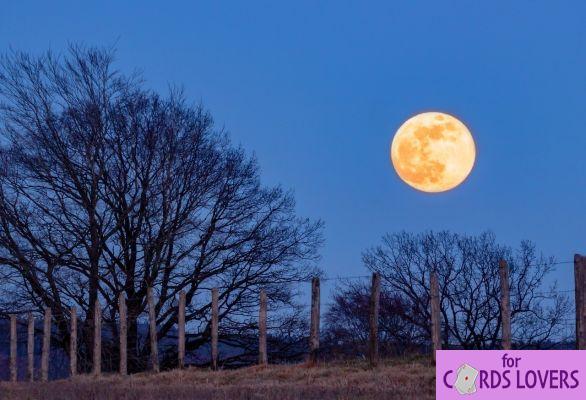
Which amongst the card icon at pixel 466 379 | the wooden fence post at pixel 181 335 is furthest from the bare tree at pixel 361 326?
the card icon at pixel 466 379

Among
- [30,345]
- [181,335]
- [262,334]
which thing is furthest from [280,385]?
[30,345]

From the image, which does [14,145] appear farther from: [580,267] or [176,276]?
[580,267]

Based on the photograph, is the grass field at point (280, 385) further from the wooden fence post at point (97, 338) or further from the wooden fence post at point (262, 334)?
the wooden fence post at point (97, 338)

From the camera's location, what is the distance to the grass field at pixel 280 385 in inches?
651

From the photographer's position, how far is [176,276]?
34906mm

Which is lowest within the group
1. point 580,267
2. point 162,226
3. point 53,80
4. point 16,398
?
point 16,398

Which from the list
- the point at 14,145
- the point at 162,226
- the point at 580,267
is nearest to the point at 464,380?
the point at 580,267

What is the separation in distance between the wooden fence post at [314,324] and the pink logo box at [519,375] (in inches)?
485

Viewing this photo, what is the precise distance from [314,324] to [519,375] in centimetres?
1331

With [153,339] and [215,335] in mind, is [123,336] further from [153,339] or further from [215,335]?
[215,335]

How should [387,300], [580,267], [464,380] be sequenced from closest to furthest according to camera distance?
1. [464,380]
2. [580,267]
3. [387,300]

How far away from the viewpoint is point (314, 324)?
80.4ft

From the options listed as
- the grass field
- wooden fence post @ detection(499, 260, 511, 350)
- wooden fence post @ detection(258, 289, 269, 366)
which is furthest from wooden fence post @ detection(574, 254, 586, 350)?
wooden fence post @ detection(258, 289, 269, 366)

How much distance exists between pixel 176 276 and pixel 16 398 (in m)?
16.4
